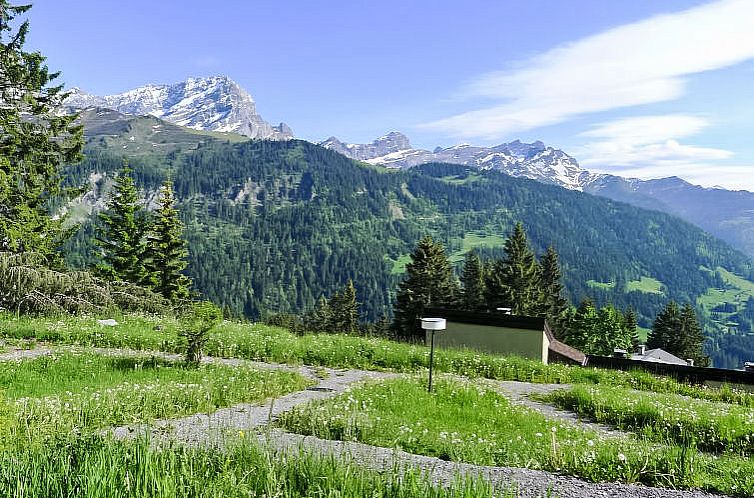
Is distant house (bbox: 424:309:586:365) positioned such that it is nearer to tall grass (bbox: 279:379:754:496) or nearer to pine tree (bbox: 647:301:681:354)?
tall grass (bbox: 279:379:754:496)

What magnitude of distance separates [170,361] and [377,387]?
624 centimetres

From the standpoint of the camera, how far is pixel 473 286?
73.8 meters

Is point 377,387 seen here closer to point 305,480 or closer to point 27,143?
point 305,480

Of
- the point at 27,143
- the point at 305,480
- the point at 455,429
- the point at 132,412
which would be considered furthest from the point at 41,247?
the point at 305,480

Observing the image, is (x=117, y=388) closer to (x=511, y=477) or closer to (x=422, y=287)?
(x=511, y=477)

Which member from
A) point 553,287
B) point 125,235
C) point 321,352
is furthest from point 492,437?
point 553,287

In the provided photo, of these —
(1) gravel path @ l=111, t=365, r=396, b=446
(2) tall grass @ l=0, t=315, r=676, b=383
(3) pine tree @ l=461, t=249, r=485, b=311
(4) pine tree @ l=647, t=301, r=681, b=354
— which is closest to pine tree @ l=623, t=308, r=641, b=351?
(4) pine tree @ l=647, t=301, r=681, b=354

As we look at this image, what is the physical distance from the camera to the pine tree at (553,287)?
76.8 m

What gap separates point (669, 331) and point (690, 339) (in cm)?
299

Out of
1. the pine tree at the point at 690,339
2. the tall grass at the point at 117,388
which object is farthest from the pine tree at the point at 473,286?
the tall grass at the point at 117,388

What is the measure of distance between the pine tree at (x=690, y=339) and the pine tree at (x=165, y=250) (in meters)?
74.1

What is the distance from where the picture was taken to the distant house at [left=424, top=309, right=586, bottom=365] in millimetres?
24031

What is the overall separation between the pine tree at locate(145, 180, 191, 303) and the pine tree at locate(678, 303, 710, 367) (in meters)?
74.1

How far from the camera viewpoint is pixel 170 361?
1603 centimetres
